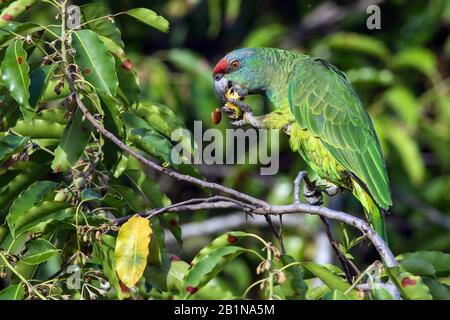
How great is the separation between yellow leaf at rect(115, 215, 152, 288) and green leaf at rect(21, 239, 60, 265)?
19cm

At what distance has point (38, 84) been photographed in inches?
95.1

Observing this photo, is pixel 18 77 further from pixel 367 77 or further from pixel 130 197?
pixel 367 77

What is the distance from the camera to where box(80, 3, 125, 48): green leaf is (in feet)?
8.86

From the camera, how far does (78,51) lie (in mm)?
2516

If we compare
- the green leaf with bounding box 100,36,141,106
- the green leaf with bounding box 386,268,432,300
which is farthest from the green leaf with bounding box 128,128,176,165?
the green leaf with bounding box 386,268,432,300

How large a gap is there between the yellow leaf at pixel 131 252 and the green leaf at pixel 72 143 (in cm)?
33

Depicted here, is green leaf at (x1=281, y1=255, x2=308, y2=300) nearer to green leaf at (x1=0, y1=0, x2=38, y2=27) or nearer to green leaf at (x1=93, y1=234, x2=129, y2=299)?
green leaf at (x1=93, y1=234, x2=129, y2=299)

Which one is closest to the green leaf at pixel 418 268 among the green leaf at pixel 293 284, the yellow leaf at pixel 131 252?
the green leaf at pixel 293 284

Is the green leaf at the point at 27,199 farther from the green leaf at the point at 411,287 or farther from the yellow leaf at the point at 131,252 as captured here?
the green leaf at the point at 411,287

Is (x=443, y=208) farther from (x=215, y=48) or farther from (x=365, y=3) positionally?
(x=215, y=48)

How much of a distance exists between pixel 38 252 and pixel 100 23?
805mm

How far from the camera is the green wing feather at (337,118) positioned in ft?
10.8
